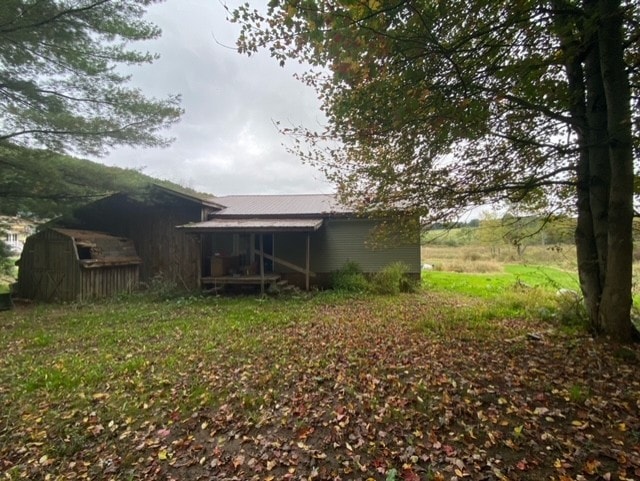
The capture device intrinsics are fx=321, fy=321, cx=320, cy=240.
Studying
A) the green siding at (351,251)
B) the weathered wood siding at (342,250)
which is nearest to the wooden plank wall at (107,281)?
the weathered wood siding at (342,250)

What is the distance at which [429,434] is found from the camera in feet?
9.34

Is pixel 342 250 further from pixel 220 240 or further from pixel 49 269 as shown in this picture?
pixel 49 269

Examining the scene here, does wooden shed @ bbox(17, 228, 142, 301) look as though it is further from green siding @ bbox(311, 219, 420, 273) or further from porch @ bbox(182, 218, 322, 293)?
green siding @ bbox(311, 219, 420, 273)

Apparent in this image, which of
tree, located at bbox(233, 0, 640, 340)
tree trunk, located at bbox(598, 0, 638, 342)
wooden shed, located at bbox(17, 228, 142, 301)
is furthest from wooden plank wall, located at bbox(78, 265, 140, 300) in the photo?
tree trunk, located at bbox(598, 0, 638, 342)

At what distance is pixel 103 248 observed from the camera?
11.2 m

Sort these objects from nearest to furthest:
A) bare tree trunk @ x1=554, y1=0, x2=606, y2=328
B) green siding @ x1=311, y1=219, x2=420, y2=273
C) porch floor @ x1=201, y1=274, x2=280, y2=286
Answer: bare tree trunk @ x1=554, y1=0, x2=606, y2=328 < porch floor @ x1=201, y1=274, x2=280, y2=286 < green siding @ x1=311, y1=219, x2=420, y2=273

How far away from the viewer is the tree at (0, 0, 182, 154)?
6.33 metres

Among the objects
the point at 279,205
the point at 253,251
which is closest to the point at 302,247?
the point at 253,251

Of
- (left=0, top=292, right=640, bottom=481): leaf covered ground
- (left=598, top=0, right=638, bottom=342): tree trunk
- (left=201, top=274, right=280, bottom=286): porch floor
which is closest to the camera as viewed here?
(left=0, top=292, right=640, bottom=481): leaf covered ground

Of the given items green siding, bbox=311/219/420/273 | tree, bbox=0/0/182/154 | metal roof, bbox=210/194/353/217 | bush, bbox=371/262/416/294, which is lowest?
bush, bbox=371/262/416/294

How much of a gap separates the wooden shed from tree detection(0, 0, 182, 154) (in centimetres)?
342

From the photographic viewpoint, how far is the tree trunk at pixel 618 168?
12.9 ft

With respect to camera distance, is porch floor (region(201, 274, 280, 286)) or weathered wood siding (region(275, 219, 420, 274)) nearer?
porch floor (region(201, 274, 280, 286))

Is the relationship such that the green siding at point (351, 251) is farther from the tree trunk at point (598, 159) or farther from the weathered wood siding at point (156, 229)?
the tree trunk at point (598, 159)
